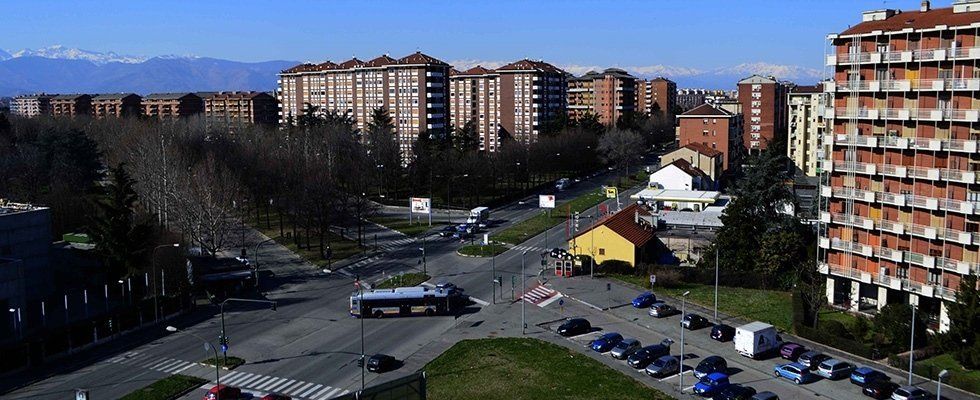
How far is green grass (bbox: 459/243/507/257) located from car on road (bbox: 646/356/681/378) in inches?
1157

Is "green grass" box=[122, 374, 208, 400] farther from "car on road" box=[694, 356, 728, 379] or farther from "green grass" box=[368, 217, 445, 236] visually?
"green grass" box=[368, 217, 445, 236]

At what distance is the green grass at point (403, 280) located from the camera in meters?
58.8

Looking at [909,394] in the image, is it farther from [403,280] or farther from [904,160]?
[403,280]

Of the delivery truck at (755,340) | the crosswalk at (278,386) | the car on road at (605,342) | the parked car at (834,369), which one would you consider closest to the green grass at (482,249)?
the car on road at (605,342)

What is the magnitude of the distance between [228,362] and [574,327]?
19.4m

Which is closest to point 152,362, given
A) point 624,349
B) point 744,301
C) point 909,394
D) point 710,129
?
point 624,349

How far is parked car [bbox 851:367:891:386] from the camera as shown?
37938 mm

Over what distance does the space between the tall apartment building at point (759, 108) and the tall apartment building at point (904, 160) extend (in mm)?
100351

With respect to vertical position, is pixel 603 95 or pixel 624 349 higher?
pixel 603 95

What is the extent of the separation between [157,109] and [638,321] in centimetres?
17104

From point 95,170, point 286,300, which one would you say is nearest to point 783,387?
point 286,300

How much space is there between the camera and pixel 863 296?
5147cm

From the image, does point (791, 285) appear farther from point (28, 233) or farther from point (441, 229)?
point (28, 233)

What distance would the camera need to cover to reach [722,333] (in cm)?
4528
